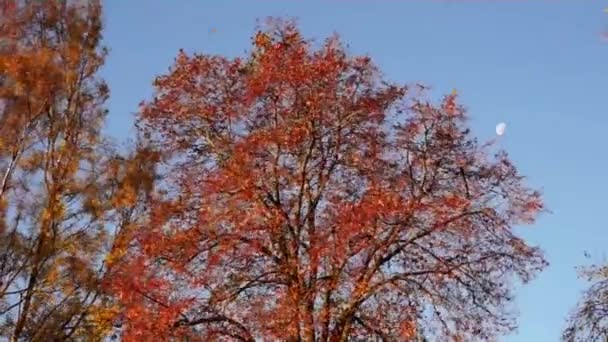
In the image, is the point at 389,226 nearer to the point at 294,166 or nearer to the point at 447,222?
the point at 447,222

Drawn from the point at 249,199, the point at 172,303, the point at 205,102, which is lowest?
the point at 172,303

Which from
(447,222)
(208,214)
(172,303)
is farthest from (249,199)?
(447,222)

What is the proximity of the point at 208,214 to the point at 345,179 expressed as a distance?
2.17 m

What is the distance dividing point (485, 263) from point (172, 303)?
4.69 m

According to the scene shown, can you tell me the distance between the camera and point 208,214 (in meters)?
16.0

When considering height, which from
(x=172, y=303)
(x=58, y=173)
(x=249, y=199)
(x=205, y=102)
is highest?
(x=205, y=102)

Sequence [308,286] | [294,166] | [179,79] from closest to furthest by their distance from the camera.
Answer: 1. [308,286]
2. [294,166]
3. [179,79]

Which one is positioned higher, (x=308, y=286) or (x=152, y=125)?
(x=152, y=125)

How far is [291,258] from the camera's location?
15.4 m

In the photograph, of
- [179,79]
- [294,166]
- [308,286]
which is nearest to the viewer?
[308,286]

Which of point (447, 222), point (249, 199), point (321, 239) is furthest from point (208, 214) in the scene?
point (447, 222)

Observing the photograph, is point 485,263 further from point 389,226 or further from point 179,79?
point 179,79

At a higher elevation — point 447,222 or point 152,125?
point 152,125

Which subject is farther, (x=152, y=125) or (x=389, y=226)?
(x=152, y=125)
